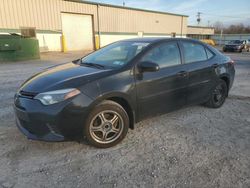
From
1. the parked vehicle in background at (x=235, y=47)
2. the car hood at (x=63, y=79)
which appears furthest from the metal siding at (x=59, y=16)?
the car hood at (x=63, y=79)

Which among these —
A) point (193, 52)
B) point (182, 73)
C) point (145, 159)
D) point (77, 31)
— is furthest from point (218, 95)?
point (77, 31)

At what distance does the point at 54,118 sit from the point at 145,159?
4.13 feet

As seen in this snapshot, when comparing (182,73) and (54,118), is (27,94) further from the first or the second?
(182,73)

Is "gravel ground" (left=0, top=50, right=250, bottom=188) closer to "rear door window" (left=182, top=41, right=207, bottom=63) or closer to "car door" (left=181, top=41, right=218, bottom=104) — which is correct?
"car door" (left=181, top=41, right=218, bottom=104)

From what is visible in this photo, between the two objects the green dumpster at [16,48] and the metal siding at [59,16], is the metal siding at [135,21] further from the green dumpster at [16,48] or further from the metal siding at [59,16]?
the green dumpster at [16,48]

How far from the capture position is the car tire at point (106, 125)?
2.92m

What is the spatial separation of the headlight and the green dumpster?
40.5ft

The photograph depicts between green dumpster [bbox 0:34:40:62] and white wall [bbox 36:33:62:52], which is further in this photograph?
white wall [bbox 36:33:62:52]

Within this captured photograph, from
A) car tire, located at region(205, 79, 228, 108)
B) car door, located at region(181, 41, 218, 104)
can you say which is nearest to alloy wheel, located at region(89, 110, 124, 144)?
car door, located at region(181, 41, 218, 104)

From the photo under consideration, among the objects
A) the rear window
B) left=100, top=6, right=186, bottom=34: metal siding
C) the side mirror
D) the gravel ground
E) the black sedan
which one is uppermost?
left=100, top=6, right=186, bottom=34: metal siding

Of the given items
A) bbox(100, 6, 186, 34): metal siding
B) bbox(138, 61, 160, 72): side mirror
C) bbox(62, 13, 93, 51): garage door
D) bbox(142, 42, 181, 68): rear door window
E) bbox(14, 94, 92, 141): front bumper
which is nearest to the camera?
bbox(14, 94, 92, 141): front bumper

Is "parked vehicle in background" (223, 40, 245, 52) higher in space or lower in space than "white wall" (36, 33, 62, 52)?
lower

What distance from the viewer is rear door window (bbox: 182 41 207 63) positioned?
396 cm

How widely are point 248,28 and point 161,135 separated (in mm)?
78475
